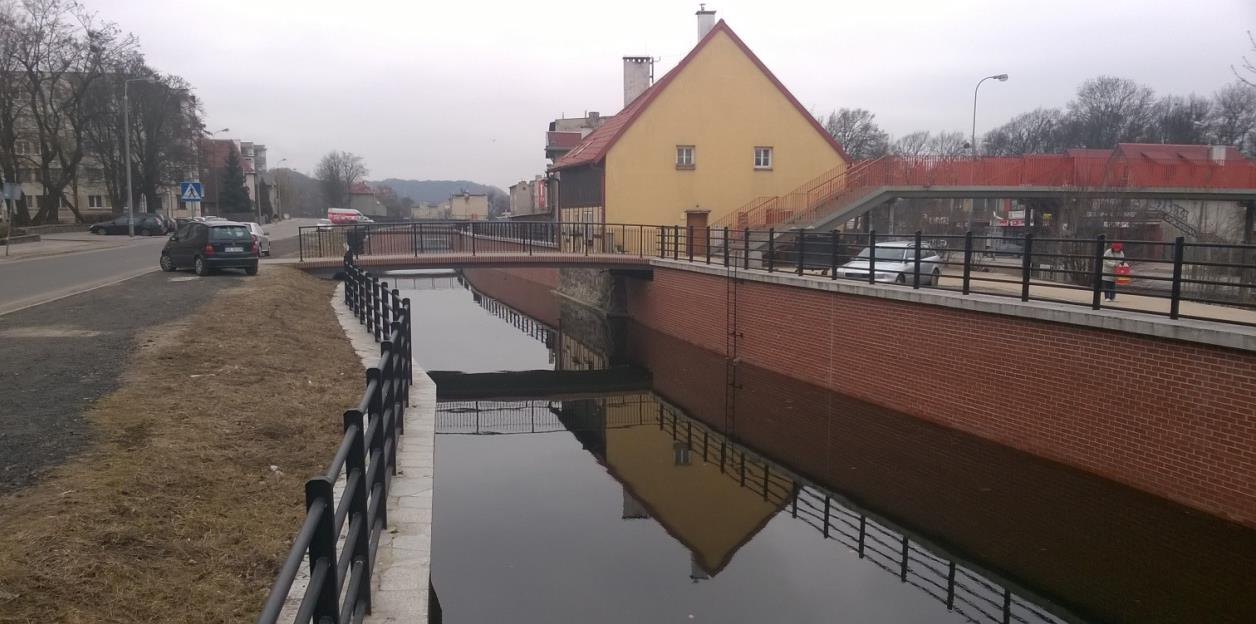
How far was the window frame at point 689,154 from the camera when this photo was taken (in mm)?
31953

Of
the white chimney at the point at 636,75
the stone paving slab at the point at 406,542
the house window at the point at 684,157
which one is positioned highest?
the white chimney at the point at 636,75

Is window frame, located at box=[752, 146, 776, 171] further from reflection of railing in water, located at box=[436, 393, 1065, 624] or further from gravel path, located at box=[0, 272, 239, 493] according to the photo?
gravel path, located at box=[0, 272, 239, 493]

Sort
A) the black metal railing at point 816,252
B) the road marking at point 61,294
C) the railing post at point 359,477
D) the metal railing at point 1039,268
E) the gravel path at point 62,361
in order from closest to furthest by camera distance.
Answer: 1. the railing post at point 359,477
2. the gravel path at point 62,361
3. the metal railing at point 1039,268
4. the road marking at point 61,294
5. the black metal railing at point 816,252

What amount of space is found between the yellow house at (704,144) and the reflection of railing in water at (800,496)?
50.8ft

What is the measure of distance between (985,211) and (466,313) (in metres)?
46.8

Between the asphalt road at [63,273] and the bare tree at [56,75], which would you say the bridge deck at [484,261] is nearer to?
the asphalt road at [63,273]

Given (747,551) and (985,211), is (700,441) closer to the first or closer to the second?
(747,551)

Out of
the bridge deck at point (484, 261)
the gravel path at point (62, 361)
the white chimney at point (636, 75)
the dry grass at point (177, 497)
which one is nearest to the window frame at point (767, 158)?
the bridge deck at point (484, 261)

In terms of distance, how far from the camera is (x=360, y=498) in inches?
191

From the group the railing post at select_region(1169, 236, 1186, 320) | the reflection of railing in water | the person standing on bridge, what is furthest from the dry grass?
the railing post at select_region(1169, 236, 1186, 320)

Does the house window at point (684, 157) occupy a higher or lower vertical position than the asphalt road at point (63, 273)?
higher

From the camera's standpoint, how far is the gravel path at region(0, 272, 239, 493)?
259 inches

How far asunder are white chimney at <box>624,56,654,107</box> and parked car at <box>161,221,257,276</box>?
22.5 meters

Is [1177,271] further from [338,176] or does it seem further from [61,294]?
[338,176]
